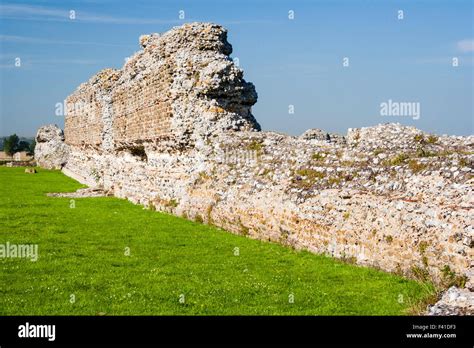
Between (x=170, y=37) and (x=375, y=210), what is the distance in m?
11.5

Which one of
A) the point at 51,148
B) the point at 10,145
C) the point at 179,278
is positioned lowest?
the point at 179,278

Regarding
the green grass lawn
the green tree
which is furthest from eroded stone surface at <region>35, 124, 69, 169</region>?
the green grass lawn

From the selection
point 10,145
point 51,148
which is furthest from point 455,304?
point 10,145

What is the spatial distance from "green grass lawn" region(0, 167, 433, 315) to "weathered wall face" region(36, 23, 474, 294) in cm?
57

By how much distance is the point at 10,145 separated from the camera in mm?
81062

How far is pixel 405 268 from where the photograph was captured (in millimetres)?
9227

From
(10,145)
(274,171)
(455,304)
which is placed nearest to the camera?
(455,304)

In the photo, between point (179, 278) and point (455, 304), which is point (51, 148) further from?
point (455, 304)

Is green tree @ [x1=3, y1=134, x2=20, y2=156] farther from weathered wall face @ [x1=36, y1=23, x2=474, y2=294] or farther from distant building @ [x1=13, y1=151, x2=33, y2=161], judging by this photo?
weathered wall face @ [x1=36, y1=23, x2=474, y2=294]

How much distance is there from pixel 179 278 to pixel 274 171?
4617 millimetres

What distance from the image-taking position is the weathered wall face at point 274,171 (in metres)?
9.10

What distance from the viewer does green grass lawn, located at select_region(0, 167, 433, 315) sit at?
788 cm
